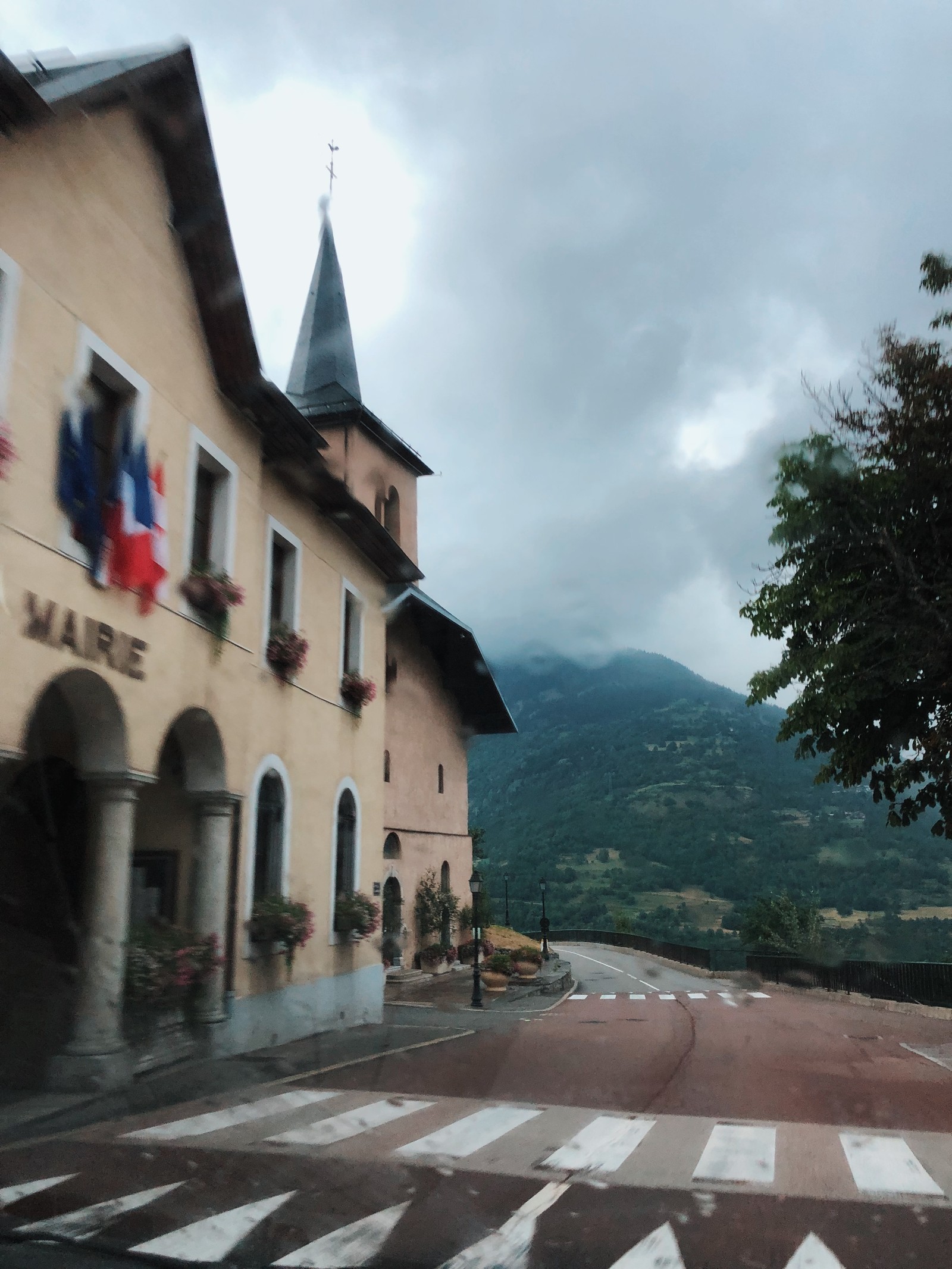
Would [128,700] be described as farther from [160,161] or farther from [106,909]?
[160,161]

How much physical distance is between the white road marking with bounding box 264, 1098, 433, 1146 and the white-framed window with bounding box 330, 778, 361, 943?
6484 mm

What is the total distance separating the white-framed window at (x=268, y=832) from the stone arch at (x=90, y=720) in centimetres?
311

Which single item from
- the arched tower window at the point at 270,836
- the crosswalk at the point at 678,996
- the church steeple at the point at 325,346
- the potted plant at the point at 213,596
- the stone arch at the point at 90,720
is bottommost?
the crosswalk at the point at 678,996

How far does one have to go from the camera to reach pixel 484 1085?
997cm

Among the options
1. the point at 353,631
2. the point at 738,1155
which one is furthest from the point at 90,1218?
the point at 353,631

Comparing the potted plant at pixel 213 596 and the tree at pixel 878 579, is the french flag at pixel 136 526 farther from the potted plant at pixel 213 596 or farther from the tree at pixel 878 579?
the tree at pixel 878 579

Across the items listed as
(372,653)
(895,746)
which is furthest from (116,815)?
(895,746)

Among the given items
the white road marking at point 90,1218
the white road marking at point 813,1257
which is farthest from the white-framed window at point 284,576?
the white road marking at point 813,1257

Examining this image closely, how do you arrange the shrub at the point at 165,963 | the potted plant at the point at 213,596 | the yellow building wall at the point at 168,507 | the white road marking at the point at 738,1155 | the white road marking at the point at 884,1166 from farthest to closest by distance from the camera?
1. the potted plant at the point at 213,596
2. the shrub at the point at 165,963
3. the yellow building wall at the point at 168,507
4. the white road marking at the point at 738,1155
5. the white road marking at the point at 884,1166

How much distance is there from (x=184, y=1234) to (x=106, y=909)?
4.77m

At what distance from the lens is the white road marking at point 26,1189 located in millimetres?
5203

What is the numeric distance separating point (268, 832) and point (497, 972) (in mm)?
16220

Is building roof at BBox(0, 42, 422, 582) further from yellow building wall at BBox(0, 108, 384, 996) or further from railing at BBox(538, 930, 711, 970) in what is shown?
railing at BBox(538, 930, 711, 970)

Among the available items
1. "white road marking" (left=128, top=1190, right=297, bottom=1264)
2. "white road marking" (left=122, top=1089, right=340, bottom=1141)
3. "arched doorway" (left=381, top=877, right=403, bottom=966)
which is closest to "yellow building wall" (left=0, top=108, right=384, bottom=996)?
"white road marking" (left=122, top=1089, right=340, bottom=1141)
